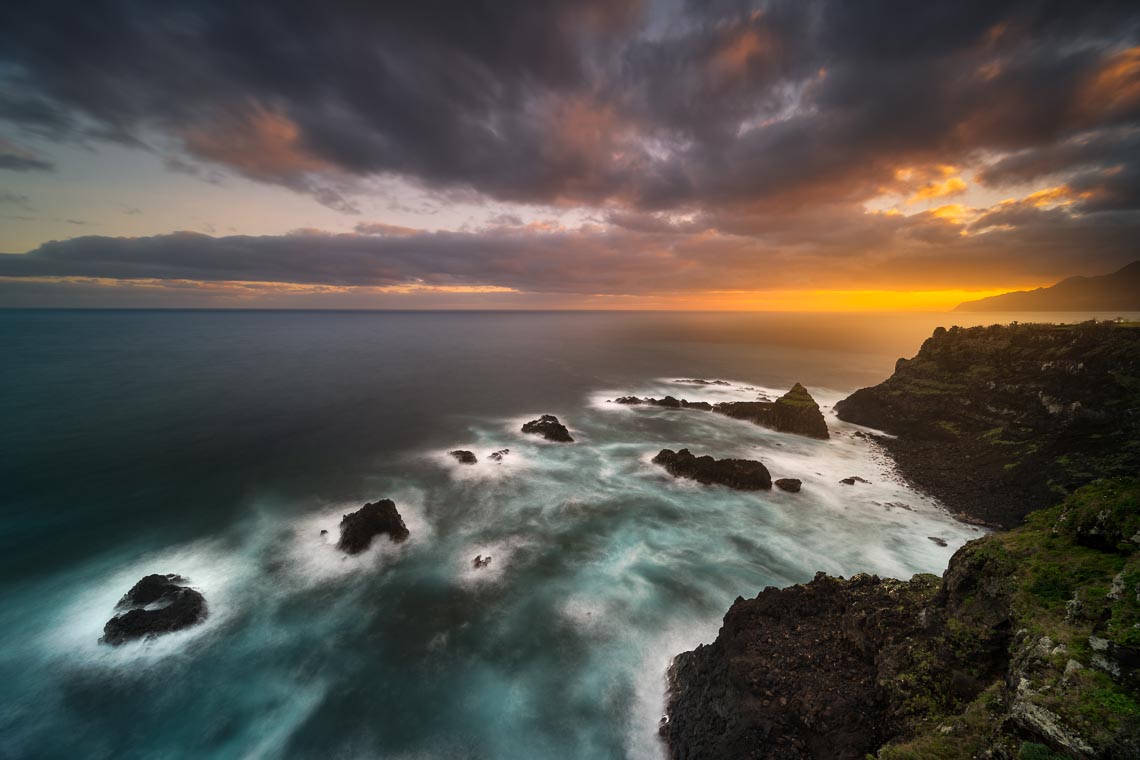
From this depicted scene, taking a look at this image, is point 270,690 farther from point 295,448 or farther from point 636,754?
point 295,448

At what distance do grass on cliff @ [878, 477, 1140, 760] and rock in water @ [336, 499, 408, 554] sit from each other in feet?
91.6

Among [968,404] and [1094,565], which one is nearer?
[1094,565]

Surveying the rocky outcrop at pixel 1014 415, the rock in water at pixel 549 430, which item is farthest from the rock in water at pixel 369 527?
the rocky outcrop at pixel 1014 415

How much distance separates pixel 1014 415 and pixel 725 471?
1231 inches

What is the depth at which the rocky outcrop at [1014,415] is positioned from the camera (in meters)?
32.5

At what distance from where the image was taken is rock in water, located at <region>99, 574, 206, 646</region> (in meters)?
20.2

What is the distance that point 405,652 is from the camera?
20.2 m

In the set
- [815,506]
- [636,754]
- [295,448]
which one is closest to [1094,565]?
[636,754]

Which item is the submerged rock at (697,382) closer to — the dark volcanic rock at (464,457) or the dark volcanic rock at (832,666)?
the dark volcanic rock at (464,457)

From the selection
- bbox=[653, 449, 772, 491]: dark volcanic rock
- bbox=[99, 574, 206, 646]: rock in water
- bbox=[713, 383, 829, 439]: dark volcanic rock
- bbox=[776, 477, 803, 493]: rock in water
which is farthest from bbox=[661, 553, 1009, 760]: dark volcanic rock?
bbox=[713, 383, 829, 439]: dark volcanic rock

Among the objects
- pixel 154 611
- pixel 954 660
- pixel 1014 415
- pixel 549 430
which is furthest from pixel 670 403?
pixel 154 611

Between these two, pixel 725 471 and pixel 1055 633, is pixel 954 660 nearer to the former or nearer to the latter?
pixel 1055 633

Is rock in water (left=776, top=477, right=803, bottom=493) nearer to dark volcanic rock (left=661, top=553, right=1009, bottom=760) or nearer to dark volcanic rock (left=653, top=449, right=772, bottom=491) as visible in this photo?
dark volcanic rock (left=653, top=449, right=772, bottom=491)

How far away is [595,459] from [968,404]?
138 ft
